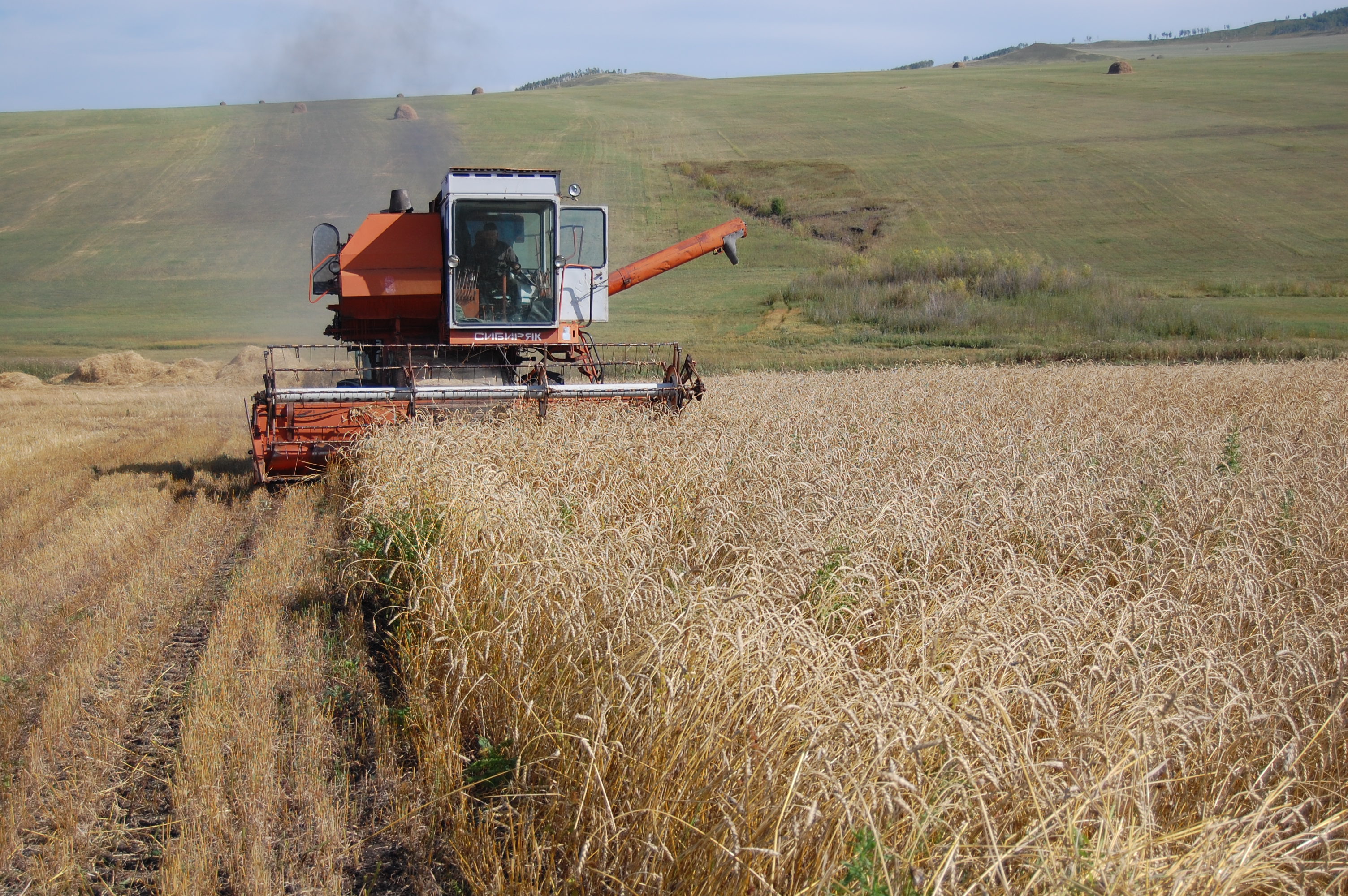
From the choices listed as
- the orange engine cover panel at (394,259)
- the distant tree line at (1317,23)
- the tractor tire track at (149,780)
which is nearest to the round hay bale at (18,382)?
the orange engine cover panel at (394,259)

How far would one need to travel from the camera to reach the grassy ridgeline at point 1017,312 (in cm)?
2272

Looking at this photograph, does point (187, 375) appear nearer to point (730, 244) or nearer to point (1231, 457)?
point (730, 244)

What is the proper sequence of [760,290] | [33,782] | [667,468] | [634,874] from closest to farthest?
[634,874], [33,782], [667,468], [760,290]

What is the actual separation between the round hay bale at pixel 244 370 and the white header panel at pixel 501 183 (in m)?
13.6

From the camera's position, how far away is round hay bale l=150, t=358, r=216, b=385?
2266cm

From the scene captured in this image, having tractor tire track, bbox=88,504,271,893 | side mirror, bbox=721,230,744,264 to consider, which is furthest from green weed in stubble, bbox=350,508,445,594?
side mirror, bbox=721,230,744,264

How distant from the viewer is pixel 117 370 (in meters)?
22.9

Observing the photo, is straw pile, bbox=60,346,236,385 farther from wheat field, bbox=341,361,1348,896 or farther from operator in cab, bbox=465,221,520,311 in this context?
wheat field, bbox=341,361,1348,896

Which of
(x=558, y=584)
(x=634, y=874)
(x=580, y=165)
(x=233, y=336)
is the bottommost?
(x=233, y=336)

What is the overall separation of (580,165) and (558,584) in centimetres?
5091

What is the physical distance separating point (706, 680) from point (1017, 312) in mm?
28188

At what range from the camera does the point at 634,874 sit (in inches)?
98.2

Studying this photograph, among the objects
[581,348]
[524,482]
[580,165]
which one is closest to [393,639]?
[524,482]

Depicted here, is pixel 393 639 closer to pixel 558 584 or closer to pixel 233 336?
pixel 558 584
